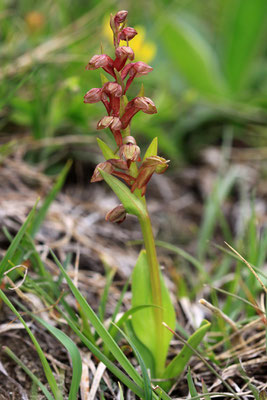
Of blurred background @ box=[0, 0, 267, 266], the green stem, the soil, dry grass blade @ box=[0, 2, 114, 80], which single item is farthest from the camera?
blurred background @ box=[0, 0, 267, 266]

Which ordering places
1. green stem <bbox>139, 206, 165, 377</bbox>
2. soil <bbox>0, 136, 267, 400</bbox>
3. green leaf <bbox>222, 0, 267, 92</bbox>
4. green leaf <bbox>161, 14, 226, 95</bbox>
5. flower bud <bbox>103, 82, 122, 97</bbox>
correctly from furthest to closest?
green leaf <bbox>222, 0, 267, 92</bbox> < green leaf <bbox>161, 14, 226, 95</bbox> < soil <bbox>0, 136, 267, 400</bbox> < green stem <bbox>139, 206, 165, 377</bbox> < flower bud <bbox>103, 82, 122, 97</bbox>

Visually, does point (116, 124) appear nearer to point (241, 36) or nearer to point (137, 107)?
point (137, 107)

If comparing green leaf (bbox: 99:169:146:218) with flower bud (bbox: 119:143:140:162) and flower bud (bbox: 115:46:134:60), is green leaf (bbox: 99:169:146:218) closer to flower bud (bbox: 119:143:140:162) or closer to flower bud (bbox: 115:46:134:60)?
flower bud (bbox: 119:143:140:162)

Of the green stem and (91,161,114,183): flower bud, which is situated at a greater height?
(91,161,114,183): flower bud

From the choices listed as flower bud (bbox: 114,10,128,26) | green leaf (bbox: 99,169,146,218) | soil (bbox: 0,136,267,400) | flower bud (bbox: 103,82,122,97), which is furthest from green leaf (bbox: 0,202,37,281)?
flower bud (bbox: 114,10,128,26)

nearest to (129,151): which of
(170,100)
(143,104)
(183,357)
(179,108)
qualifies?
(143,104)

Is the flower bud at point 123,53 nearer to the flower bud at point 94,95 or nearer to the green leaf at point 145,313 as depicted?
the flower bud at point 94,95

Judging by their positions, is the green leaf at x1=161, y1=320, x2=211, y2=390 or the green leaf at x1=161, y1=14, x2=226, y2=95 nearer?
the green leaf at x1=161, y1=320, x2=211, y2=390
